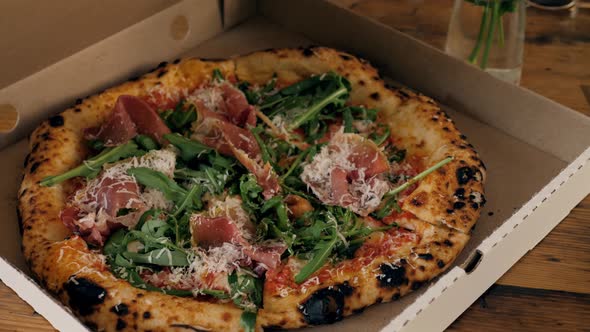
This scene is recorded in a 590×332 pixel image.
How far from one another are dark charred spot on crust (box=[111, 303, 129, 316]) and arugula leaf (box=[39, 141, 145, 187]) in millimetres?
388

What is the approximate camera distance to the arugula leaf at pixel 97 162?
177cm

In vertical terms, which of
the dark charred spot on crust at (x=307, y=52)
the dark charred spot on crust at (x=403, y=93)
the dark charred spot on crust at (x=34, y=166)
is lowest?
the dark charred spot on crust at (x=34, y=166)

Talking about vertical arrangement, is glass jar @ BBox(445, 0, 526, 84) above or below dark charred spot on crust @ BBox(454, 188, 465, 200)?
above

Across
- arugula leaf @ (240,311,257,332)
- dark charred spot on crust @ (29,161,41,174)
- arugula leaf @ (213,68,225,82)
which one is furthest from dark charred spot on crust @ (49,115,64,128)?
arugula leaf @ (240,311,257,332)

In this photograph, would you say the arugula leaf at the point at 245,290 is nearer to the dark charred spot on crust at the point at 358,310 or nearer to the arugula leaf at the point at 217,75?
the dark charred spot on crust at the point at 358,310

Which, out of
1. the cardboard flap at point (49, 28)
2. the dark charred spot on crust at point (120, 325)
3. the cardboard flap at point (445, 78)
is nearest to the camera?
the dark charred spot on crust at point (120, 325)

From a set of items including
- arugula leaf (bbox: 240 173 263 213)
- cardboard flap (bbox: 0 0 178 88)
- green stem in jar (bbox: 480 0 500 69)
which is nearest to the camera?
arugula leaf (bbox: 240 173 263 213)

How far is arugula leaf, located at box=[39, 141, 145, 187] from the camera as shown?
5.80ft

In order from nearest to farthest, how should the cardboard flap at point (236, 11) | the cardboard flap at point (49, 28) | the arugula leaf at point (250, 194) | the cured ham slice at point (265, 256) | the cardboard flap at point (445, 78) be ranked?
the cured ham slice at point (265, 256)
the arugula leaf at point (250, 194)
the cardboard flap at point (49, 28)
the cardboard flap at point (445, 78)
the cardboard flap at point (236, 11)

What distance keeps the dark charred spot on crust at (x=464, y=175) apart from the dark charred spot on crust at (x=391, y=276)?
1.01ft

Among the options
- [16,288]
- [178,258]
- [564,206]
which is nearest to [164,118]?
[178,258]

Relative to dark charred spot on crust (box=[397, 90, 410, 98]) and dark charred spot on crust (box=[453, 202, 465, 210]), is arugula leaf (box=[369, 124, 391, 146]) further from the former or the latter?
dark charred spot on crust (box=[453, 202, 465, 210])

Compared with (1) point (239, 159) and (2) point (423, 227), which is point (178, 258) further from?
(2) point (423, 227)

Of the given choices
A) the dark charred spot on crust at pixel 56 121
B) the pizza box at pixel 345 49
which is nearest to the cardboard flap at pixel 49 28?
the pizza box at pixel 345 49
